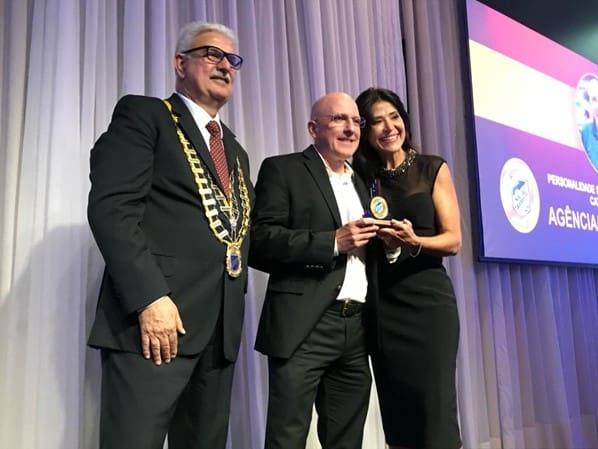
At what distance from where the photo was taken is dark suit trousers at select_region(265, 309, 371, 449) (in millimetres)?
1492

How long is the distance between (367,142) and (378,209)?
1.19 ft

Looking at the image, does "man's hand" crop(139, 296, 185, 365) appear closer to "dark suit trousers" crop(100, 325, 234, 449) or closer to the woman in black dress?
"dark suit trousers" crop(100, 325, 234, 449)

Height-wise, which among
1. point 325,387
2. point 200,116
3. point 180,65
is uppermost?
point 180,65

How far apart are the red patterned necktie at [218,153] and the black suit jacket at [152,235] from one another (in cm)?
6

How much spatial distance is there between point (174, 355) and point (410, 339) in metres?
0.68

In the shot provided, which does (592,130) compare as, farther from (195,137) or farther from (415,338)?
(195,137)

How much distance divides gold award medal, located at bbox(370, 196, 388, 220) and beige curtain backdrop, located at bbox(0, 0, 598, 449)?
31.5 inches

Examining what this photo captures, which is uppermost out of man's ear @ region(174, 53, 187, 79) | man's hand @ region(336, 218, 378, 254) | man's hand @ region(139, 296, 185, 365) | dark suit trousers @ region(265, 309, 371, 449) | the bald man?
the bald man

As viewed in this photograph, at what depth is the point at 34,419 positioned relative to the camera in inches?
62.4

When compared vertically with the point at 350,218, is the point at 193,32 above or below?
above

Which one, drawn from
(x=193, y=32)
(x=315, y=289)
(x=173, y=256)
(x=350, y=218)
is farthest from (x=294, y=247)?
(x=193, y=32)

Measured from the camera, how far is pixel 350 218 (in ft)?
5.43

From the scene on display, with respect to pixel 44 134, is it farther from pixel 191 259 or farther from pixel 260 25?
pixel 260 25

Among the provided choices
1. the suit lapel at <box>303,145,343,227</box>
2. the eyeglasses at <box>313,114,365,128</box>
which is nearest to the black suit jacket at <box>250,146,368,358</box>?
the suit lapel at <box>303,145,343,227</box>
